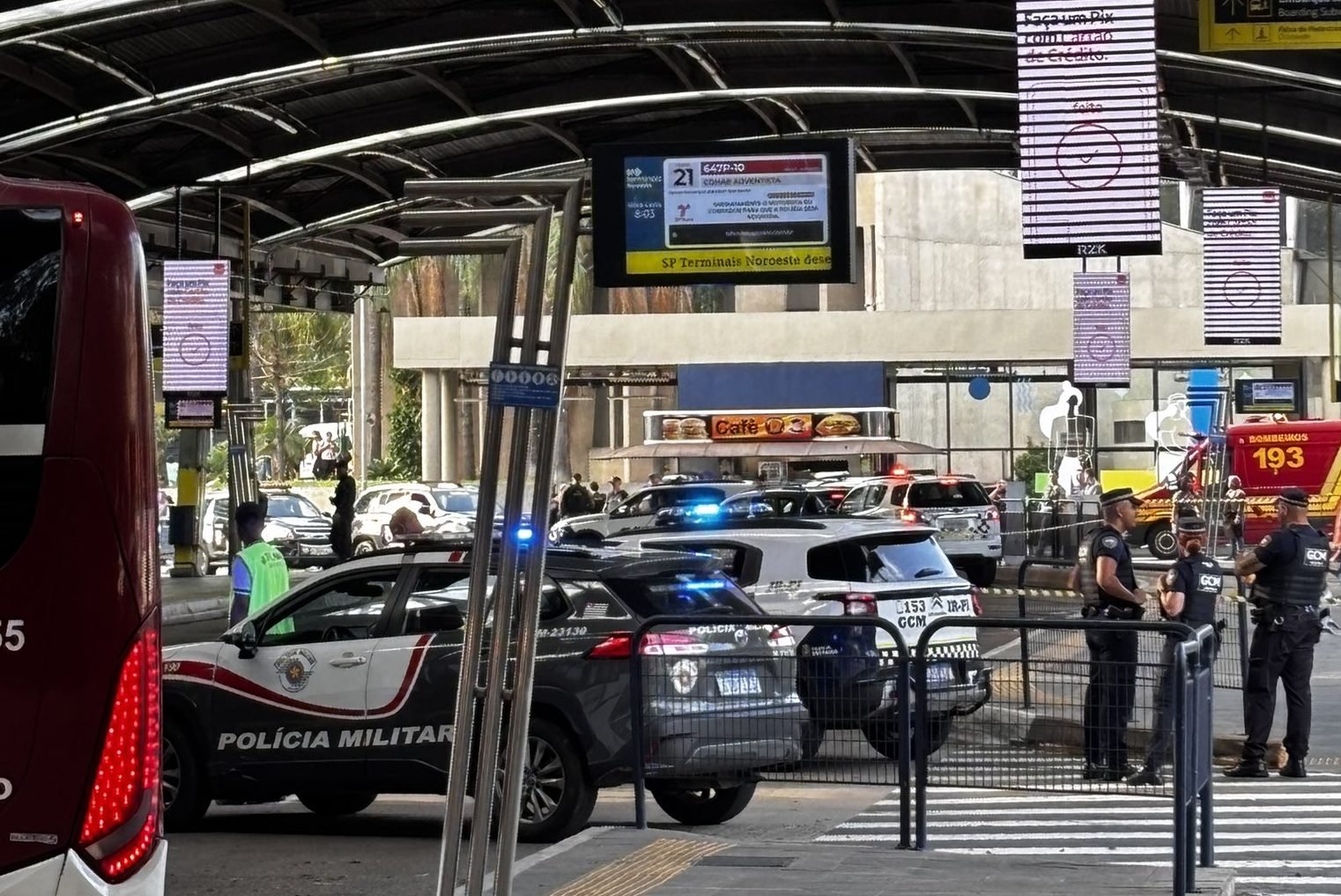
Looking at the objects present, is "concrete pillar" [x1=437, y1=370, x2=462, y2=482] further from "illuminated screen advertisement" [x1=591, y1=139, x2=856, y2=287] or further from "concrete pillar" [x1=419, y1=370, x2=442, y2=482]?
"illuminated screen advertisement" [x1=591, y1=139, x2=856, y2=287]

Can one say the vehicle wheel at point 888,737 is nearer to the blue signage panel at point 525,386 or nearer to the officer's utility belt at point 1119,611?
the blue signage panel at point 525,386

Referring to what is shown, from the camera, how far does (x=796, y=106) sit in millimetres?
27375

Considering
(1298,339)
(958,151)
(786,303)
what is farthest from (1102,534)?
(786,303)

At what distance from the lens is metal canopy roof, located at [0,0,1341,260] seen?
21.4 m

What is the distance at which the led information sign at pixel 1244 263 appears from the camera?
2553cm

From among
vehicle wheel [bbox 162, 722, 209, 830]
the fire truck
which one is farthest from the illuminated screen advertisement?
the fire truck

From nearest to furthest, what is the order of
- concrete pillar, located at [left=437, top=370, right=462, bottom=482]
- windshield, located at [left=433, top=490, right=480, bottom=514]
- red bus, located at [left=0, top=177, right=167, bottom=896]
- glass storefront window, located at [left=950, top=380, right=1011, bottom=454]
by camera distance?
red bus, located at [left=0, top=177, right=167, bottom=896], windshield, located at [left=433, top=490, right=480, bottom=514], concrete pillar, located at [left=437, top=370, right=462, bottom=482], glass storefront window, located at [left=950, top=380, right=1011, bottom=454]

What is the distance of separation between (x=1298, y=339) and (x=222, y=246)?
106 feet

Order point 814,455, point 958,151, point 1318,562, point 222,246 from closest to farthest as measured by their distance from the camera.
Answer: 1. point 1318,562
2. point 958,151
3. point 222,246
4. point 814,455

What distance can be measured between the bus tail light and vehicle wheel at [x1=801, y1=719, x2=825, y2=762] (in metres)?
4.90

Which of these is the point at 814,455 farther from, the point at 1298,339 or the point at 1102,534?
the point at 1102,534

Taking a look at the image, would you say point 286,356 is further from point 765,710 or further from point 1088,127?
point 765,710

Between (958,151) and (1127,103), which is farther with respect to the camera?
(958,151)

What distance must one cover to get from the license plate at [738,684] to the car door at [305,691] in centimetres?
221
